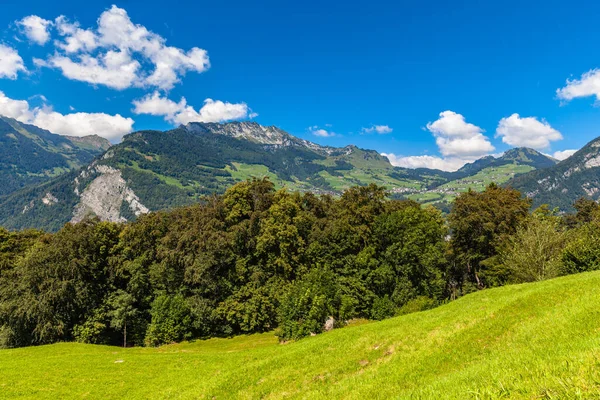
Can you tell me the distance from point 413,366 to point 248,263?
135ft

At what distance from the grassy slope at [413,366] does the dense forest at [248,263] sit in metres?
18.6

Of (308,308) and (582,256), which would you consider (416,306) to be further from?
(582,256)

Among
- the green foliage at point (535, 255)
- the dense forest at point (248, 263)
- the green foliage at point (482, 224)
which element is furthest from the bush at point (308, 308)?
the green foliage at point (482, 224)

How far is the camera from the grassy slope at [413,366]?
6988 millimetres

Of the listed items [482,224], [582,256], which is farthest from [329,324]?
[582,256]

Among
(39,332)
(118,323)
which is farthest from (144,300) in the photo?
(39,332)

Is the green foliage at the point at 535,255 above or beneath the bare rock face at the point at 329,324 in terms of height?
above

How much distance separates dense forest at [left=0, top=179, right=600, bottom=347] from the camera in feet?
145

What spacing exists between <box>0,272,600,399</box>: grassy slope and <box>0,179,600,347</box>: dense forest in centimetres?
1856

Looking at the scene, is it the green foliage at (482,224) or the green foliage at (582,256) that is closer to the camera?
the green foliage at (582,256)

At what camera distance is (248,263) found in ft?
172

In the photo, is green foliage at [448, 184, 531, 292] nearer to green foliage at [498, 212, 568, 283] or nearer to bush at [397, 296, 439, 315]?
green foliage at [498, 212, 568, 283]

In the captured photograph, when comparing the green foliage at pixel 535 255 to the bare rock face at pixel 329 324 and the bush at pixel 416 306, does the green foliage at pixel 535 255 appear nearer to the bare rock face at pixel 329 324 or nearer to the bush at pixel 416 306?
the bush at pixel 416 306

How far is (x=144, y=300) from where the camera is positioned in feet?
171
